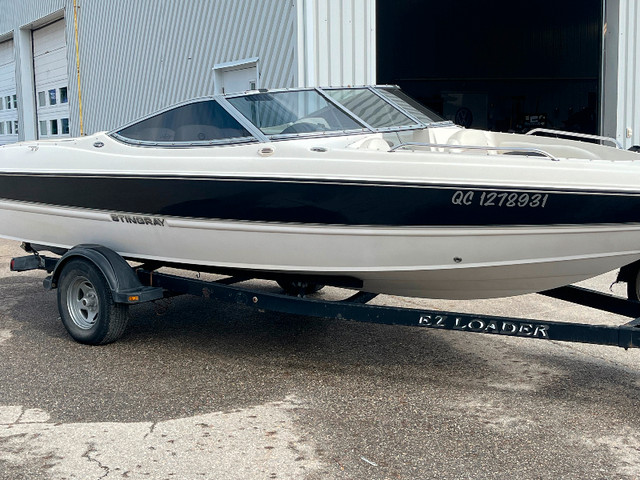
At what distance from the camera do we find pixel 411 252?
13.1 ft

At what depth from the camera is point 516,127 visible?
67.3 ft

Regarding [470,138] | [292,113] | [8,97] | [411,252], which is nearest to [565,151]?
[470,138]

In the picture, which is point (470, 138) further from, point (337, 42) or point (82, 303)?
point (337, 42)

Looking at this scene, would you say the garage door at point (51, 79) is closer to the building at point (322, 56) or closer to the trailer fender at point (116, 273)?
the building at point (322, 56)

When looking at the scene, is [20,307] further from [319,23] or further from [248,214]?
[319,23]

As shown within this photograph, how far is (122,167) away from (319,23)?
13.9 ft

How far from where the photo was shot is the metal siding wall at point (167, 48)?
8.99 metres

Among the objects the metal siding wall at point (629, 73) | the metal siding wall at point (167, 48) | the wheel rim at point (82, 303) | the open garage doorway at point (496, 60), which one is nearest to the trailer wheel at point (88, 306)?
the wheel rim at point (82, 303)

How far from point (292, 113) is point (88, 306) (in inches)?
78.5

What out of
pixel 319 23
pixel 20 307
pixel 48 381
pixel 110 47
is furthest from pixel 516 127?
pixel 48 381

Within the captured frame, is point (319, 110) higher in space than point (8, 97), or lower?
lower

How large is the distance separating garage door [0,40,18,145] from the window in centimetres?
1498

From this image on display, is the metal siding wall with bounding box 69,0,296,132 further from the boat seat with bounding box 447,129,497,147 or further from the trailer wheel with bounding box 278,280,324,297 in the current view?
the trailer wheel with bounding box 278,280,324,297

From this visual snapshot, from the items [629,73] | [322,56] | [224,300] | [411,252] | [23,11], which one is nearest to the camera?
[411,252]
